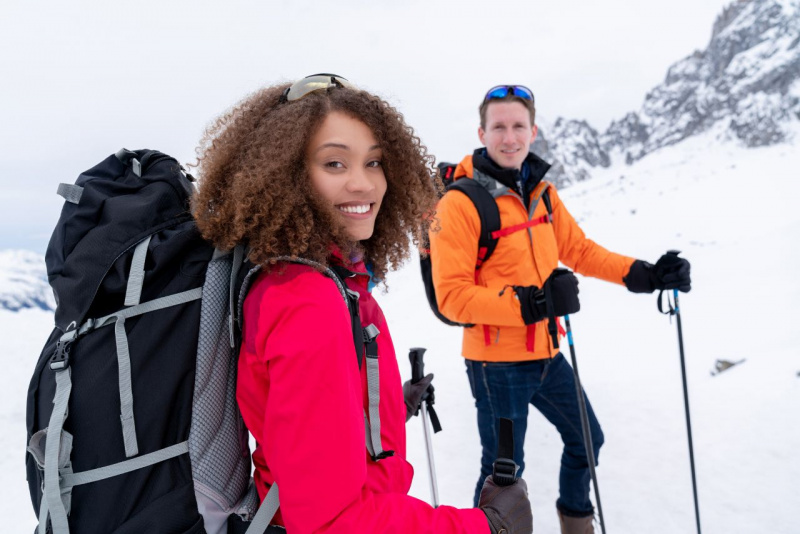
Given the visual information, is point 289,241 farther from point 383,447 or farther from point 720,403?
point 720,403

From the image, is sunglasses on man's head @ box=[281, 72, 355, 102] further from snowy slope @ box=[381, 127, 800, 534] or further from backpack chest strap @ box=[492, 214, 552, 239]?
snowy slope @ box=[381, 127, 800, 534]

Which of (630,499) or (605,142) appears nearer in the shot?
(630,499)

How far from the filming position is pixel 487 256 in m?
2.71

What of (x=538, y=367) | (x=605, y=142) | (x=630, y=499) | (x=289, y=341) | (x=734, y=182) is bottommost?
(x=630, y=499)

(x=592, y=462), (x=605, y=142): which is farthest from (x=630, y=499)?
(x=605, y=142)

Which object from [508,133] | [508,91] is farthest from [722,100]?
[508,133]

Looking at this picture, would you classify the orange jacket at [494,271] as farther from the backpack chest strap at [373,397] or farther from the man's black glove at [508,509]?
the backpack chest strap at [373,397]

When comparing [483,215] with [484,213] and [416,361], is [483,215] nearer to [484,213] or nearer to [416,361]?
[484,213]

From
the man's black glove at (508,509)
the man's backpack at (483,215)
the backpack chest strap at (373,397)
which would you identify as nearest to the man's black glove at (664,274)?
the man's backpack at (483,215)

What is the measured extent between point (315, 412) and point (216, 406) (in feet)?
1.16

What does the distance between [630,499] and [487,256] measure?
2312mm

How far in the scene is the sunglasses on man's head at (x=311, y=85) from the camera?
1404mm

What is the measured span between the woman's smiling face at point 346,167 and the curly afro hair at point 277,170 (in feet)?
0.08

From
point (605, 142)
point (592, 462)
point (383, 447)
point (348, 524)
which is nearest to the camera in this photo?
point (348, 524)
